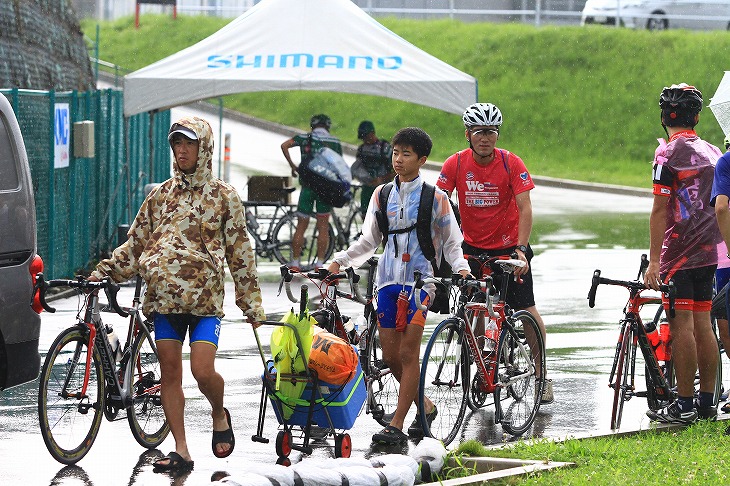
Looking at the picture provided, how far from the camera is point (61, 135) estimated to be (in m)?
16.5

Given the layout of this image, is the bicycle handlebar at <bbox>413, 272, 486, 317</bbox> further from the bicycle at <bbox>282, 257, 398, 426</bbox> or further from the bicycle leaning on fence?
the bicycle leaning on fence

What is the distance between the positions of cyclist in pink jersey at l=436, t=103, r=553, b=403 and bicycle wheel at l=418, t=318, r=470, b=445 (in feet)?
3.82

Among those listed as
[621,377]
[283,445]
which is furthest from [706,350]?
[283,445]

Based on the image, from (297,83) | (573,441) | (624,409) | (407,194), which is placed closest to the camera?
(573,441)

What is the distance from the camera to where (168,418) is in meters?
7.79

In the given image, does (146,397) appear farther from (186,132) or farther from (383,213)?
(383,213)

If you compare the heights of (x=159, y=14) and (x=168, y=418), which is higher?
(x=159, y=14)

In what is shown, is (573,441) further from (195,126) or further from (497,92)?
(497,92)

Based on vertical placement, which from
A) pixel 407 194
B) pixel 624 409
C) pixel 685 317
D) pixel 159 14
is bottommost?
pixel 624 409

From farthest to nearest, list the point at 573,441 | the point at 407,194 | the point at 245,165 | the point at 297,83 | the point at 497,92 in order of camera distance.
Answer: the point at 497,92 < the point at 245,165 < the point at 297,83 < the point at 407,194 < the point at 573,441

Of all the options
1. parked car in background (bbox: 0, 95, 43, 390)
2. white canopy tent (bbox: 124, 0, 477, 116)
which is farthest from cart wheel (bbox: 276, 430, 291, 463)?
white canopy tent (bbox: 124, 0, 477, 116)

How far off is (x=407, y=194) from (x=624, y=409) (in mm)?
2252

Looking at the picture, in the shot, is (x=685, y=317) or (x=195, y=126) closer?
(x=195, y=126)

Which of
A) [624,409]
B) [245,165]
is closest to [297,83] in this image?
[624,409]
